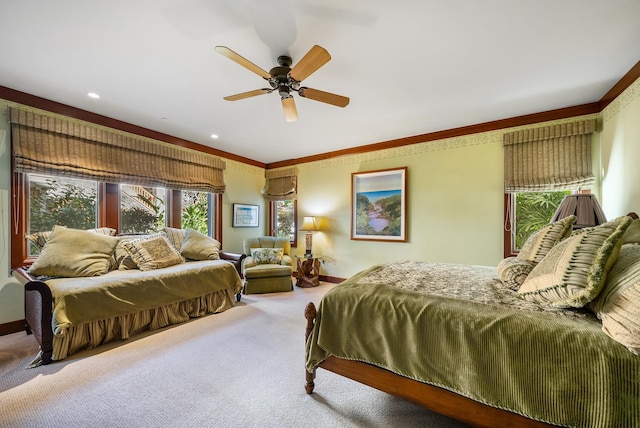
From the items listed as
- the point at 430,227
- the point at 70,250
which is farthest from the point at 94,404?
the point at 430,227

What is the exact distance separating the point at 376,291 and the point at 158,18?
2339 mm

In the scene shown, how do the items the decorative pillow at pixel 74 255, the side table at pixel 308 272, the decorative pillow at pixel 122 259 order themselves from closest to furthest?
the decorative pillow at pixel 74 255 → the decorative pillow at pixel 122 259 → the side table at pixel 308 272

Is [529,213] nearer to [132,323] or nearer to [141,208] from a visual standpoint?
[132,323]

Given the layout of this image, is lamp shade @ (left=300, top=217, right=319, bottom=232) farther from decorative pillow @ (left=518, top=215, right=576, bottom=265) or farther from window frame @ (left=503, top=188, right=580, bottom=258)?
decorative pillow @ (left=518, top=215, right=576, bottom=265)

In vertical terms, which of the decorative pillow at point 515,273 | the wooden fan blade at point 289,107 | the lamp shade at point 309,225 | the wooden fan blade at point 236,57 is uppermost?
the wooden fan blade at point 236,57

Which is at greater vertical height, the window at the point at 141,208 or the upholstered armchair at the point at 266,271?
the window at the point at 141,208

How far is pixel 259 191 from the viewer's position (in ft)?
18.2

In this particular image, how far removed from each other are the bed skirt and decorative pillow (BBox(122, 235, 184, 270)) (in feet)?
1.81

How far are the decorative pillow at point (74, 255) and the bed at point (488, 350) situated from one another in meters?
2.57

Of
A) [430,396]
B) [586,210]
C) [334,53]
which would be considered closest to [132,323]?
[430,396]

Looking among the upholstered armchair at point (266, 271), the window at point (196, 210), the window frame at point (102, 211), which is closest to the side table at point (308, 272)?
the upholstered armchair at point (266, 271)

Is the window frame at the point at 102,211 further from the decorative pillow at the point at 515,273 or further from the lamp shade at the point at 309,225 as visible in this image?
the decorative pillow at the point at 515,273

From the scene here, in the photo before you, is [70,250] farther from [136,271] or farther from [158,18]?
[158,18]

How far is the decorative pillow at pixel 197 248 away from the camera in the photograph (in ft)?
11.8
